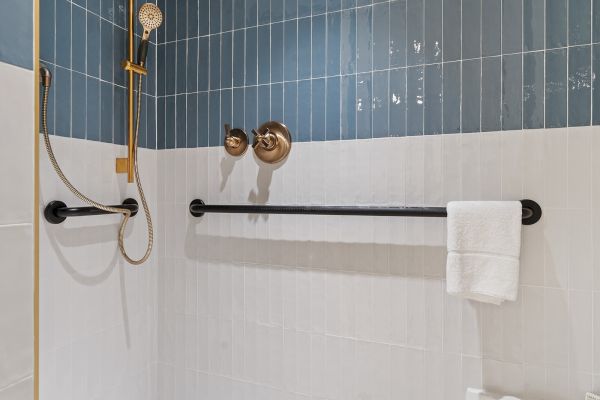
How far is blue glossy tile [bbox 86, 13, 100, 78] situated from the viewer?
1.43m

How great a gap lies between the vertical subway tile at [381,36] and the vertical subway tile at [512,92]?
1.16ft

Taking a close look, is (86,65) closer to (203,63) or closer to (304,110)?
(203,63)

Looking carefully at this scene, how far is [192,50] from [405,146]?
942 millimetres

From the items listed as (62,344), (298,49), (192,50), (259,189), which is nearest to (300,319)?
(259,189)

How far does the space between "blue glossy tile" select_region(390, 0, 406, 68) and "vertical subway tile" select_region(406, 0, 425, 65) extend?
0.05ft

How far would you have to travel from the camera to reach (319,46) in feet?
4.79

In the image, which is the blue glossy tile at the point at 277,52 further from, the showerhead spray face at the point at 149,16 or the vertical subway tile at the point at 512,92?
the vertical subway tile at the point at 512,92

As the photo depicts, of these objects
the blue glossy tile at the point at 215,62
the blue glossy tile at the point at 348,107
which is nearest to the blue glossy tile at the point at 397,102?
the blue glossy tile at the point at 348,107

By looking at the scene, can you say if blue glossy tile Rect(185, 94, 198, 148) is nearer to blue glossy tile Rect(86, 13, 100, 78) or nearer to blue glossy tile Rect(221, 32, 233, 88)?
blue glossy tile Rect(221, 32, 233, 88)

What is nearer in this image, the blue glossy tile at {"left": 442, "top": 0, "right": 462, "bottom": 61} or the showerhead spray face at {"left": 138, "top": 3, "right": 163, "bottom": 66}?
the blue glossy tile at {"left": 442, "top": 0, "right": 462, "bottom": 61}

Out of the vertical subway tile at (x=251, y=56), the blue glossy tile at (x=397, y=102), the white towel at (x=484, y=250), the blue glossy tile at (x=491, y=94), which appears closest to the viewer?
the white towel at (x=484, y=250)

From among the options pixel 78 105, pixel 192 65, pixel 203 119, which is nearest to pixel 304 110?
pixel 203 119

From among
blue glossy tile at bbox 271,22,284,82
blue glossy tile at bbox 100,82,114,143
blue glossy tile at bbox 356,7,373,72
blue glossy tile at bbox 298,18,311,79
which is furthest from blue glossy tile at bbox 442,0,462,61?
blue glossy tile at bbox 100,82,114,143

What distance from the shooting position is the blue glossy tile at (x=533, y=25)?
120cm
